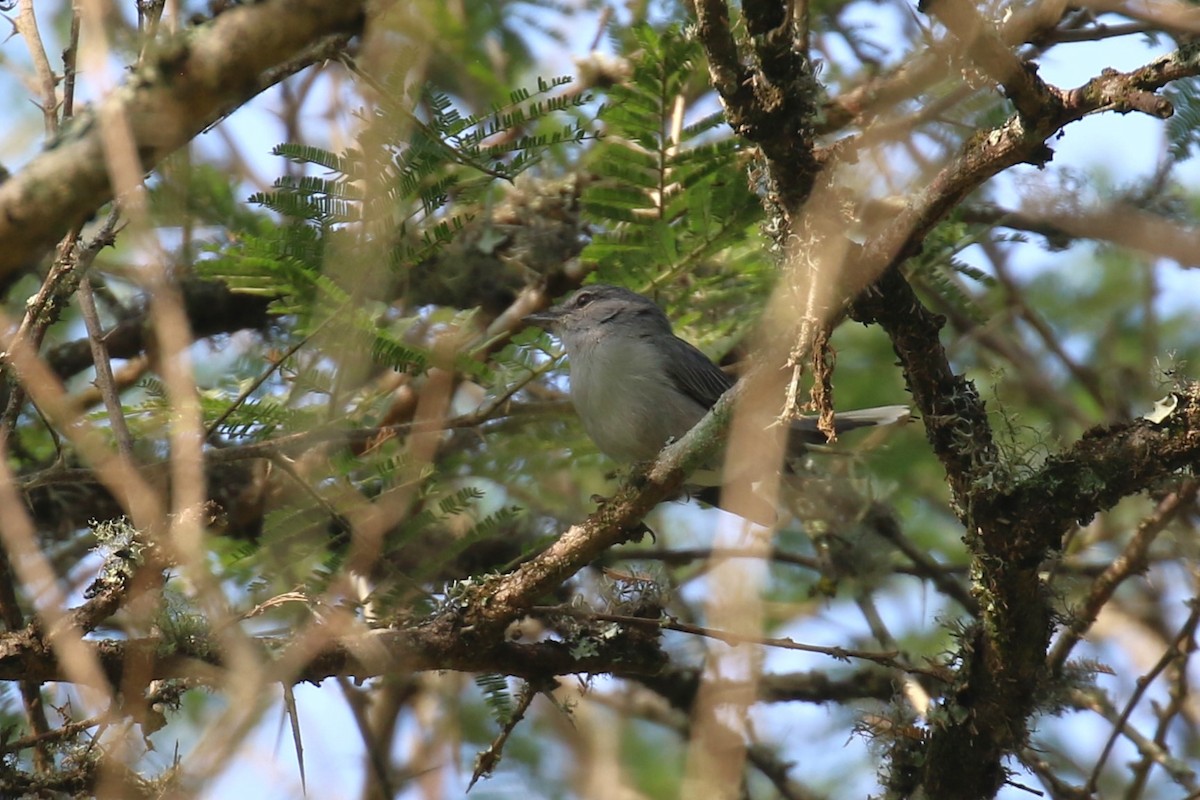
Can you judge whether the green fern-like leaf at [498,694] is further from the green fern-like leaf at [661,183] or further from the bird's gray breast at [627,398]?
the green fern-like leaf at [661,183]

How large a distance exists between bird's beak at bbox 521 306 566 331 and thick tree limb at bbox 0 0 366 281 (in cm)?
391

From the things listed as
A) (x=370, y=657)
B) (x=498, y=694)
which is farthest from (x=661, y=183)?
(x=370, y=657)

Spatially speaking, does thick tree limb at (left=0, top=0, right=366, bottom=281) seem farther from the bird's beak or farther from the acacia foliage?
the bird's beak

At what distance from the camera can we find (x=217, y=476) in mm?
6105

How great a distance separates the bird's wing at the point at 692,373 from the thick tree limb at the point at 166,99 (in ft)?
14.1

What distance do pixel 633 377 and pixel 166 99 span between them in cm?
423

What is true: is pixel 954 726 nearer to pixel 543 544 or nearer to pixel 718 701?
pixel 718 701

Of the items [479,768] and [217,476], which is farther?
[217,476]

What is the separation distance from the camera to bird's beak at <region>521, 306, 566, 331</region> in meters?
5.91

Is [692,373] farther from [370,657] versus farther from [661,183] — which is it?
[370,657]

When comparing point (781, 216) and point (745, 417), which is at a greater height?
point (781, 216)

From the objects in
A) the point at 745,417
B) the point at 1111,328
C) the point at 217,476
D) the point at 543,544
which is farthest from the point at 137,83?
the point at 1111,328

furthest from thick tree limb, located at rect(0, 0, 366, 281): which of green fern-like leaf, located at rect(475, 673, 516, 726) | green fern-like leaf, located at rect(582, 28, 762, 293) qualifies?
green fern-like leaf, located at rect(582, 28, 762, 293)

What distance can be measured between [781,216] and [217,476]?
359cm
